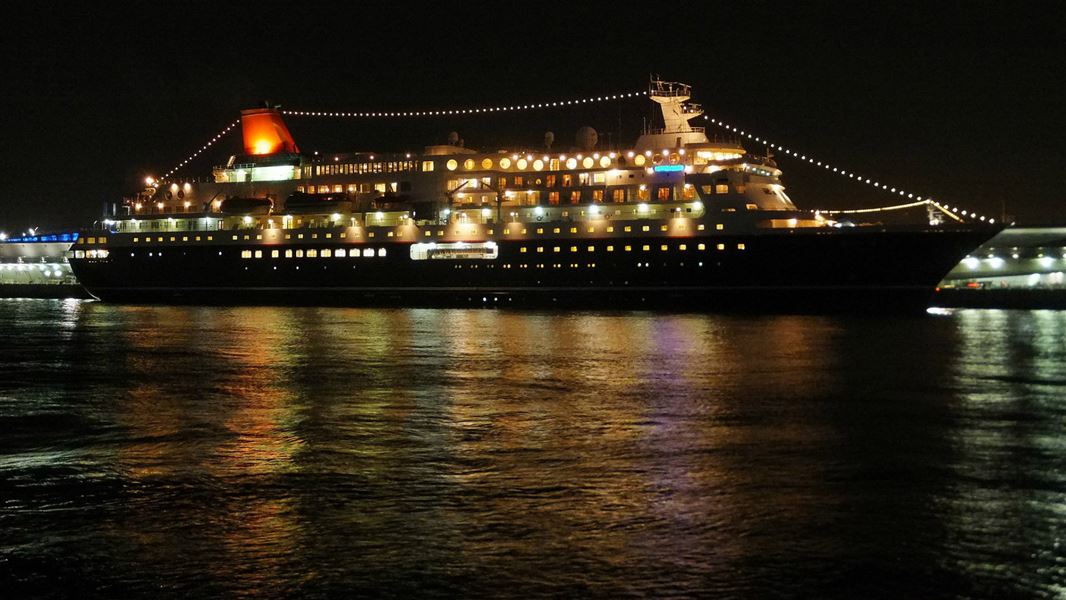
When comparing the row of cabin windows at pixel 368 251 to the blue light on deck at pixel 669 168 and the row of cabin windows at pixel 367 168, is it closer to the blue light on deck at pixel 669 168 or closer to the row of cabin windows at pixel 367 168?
the blue light on deck at pixel 669 168

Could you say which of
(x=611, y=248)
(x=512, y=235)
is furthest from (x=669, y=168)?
(x=512, y=235)

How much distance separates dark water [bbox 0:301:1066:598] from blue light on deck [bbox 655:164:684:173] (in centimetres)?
2108

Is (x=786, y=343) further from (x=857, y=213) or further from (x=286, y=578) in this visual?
(x=286, y=578)

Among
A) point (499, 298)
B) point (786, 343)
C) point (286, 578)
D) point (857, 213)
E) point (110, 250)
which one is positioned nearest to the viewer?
point (286, 578)

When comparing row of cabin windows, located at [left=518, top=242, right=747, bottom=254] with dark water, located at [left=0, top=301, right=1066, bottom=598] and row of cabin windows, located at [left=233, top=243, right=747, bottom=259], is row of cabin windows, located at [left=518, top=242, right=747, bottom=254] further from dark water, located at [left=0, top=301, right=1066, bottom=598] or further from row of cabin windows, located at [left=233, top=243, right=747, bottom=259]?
dark water, located at [left=0, top=301, right=1066, bottom=598]

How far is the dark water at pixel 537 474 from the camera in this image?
1013 cm

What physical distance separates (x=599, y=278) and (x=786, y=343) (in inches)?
710

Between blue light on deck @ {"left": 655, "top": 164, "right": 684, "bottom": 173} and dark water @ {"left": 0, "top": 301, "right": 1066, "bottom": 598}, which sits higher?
blue light on deck @ {"left": 655, "top": 164, "right": 684, "bottom": 173}

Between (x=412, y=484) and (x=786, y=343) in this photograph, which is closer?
(x=412, y=484)

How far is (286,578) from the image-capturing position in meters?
9.94

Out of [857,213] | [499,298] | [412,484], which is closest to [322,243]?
[499,298]

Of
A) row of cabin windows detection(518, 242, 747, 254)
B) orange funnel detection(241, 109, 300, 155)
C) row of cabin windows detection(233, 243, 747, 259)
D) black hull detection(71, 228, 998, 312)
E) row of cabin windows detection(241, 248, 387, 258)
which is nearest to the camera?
black hull detection(71, 228, 998, 312)

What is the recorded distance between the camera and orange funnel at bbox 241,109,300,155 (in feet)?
201

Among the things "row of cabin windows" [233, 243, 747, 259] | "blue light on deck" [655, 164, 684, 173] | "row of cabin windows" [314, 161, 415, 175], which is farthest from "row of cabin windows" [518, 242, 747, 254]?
"row of cabin windows" [314, 161, 415, 175]
